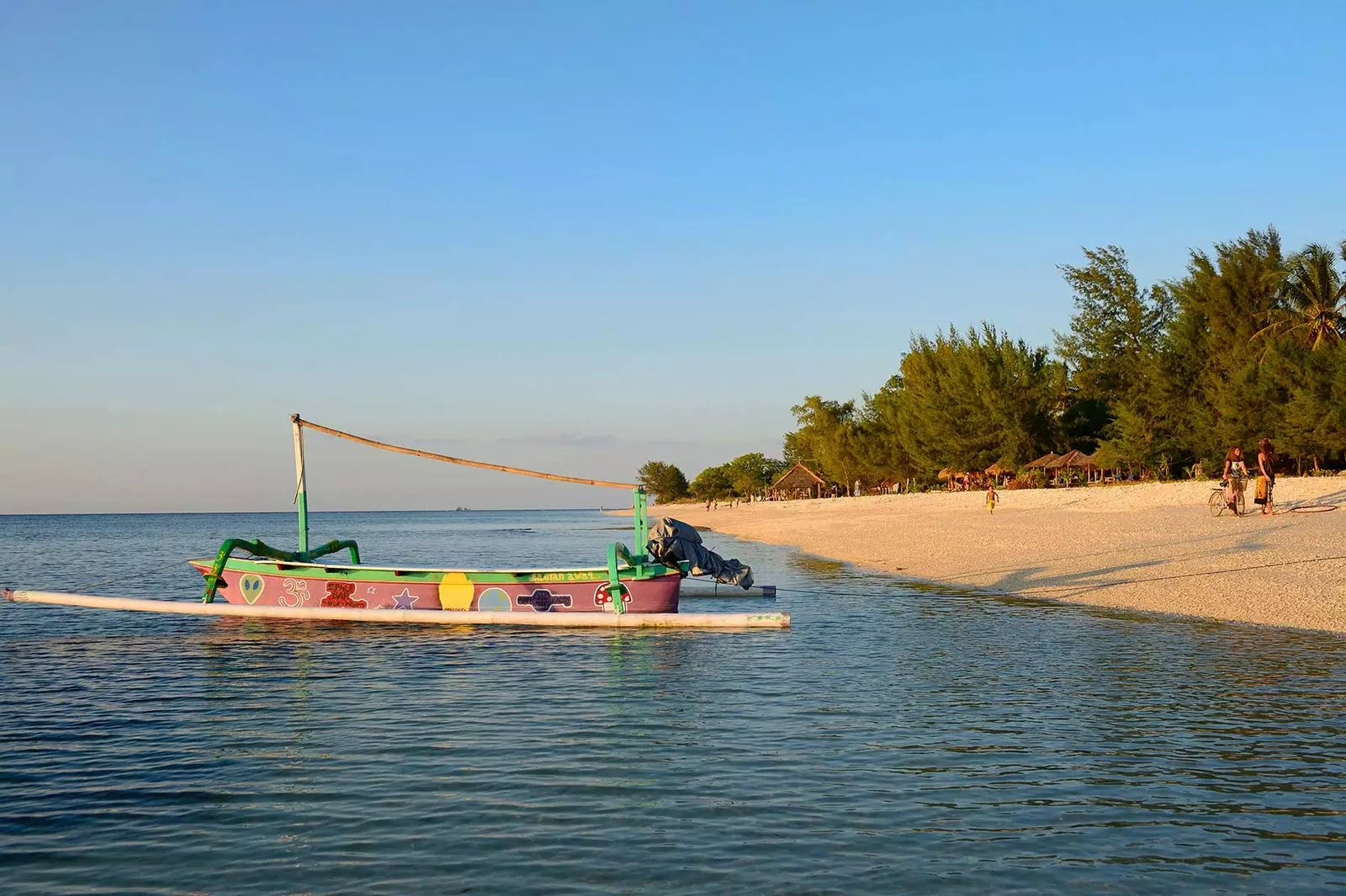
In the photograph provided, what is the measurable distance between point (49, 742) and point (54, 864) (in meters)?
4.74

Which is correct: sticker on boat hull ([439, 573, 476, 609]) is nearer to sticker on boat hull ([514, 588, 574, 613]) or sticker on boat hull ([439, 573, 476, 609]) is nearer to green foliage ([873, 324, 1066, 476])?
sticker on boat hull ([514, 588, 574, 613])

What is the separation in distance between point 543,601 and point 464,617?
1628 mm

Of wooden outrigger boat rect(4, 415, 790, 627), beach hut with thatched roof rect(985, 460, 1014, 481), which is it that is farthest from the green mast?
beach hut with thatched roof rect(985, 460, 1014, 481)

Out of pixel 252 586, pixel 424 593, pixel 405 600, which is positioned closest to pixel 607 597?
pixel 424 593

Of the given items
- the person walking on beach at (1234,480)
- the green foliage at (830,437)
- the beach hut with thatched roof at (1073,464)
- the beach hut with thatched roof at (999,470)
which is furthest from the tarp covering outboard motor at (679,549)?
the green foliage at (830,437)

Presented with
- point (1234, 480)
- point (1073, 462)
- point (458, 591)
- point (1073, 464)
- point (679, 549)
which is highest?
point (1073, 462)

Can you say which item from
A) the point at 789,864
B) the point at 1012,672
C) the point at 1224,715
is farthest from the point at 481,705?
the point at 1224,715

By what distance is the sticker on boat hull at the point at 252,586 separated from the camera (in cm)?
2200

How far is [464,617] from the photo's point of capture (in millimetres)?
20062

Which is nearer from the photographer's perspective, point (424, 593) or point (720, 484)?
point (424, 593)

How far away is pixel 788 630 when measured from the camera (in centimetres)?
1964

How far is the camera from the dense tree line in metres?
56.3

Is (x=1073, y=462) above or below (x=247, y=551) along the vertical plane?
above

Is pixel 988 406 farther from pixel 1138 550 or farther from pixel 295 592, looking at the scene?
pixel 295 592
